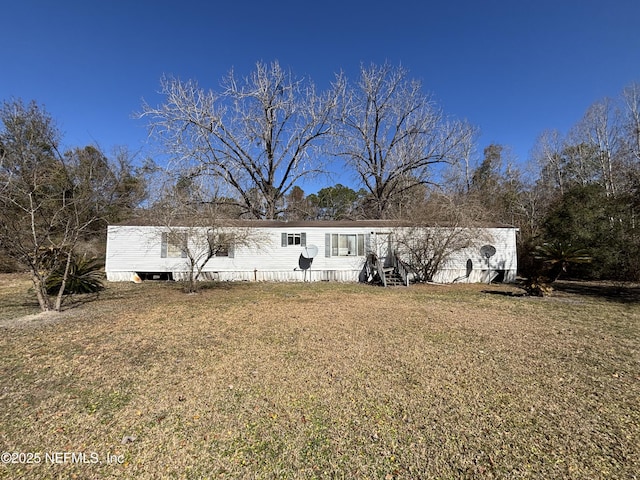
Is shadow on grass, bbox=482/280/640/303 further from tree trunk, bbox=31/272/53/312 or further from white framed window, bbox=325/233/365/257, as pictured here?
tree trunk, bbox=31/272/53/312

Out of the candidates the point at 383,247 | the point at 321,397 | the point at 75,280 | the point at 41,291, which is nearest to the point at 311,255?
the point at 383,247

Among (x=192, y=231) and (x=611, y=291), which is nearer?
(x=192, y=231)

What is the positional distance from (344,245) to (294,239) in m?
2.27

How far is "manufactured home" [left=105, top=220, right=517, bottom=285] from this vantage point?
12766mm

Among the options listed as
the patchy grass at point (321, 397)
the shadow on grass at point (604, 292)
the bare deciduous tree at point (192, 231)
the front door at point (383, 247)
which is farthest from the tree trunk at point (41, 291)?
the shadow on grass at point (604, 292)

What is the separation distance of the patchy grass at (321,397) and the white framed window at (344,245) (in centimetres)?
736

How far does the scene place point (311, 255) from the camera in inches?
516

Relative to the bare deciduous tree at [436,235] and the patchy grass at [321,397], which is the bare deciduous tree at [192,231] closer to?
the patchy grass at [321,397]

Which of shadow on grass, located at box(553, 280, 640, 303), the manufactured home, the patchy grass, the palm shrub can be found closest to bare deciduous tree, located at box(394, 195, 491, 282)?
the manufactured home

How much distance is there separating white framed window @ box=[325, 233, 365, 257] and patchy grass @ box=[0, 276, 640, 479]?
290 inches

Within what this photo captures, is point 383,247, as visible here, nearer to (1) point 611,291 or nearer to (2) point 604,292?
(2) point 604,292

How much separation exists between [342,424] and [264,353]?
6.56 feet

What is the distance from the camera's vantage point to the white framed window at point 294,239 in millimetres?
13406

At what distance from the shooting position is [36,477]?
2.04 metres
